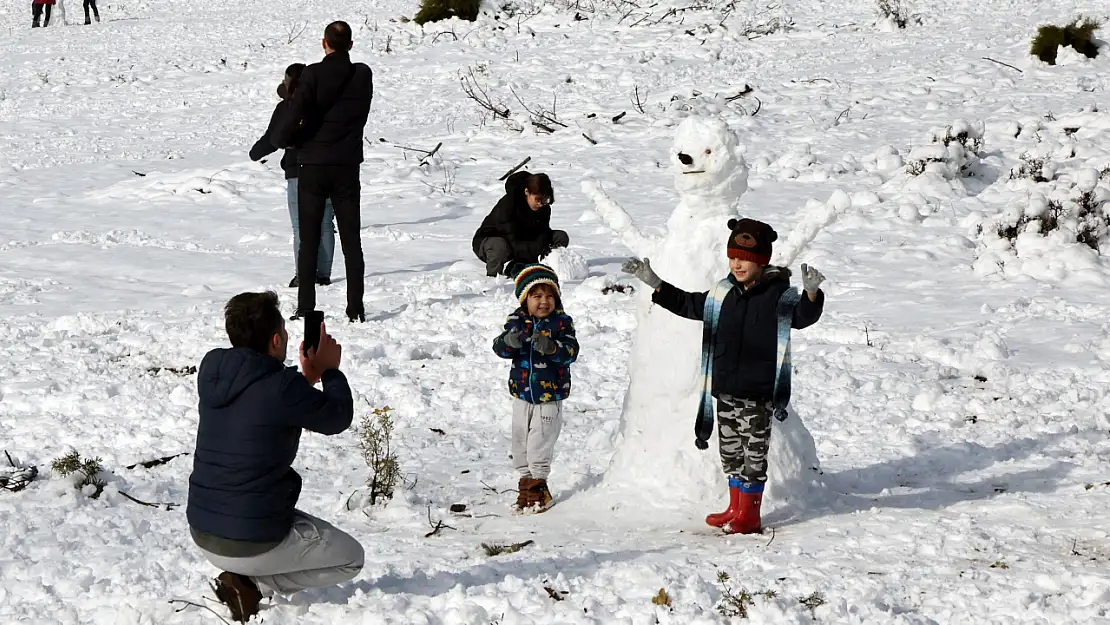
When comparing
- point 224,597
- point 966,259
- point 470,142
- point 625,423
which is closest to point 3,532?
point 224,597

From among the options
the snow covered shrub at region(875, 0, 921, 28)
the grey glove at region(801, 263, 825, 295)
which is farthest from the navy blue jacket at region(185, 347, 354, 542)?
the snow covered shrub at region(875, 0, 921, 28)

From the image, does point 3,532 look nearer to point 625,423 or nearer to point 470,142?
point 625,423

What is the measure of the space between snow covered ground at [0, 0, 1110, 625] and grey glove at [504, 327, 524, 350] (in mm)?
790

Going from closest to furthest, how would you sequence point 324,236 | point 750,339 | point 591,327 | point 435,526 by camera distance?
point 750,339, point 435,526, point 591,327, point 324,236

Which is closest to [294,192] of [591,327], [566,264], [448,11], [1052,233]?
[566,264]

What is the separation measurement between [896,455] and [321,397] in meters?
3.58

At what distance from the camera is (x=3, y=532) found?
4.79 m

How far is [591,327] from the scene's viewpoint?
26.5 ft

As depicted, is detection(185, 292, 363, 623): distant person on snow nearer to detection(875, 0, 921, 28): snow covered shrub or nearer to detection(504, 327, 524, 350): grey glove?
detection(504, 327, 524, 350): grey glove

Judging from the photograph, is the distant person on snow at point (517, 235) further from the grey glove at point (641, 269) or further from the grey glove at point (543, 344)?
the grey glove at point (641, 269)

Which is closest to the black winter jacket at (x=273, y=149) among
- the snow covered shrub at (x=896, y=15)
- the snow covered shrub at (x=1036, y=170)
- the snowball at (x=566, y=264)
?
the snowball at (x=566, y=264)

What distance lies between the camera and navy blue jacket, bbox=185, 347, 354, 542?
11.7 ft

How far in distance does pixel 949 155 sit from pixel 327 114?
672 centimetres

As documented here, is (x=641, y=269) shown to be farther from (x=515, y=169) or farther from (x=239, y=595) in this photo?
(x=515, y=169)
